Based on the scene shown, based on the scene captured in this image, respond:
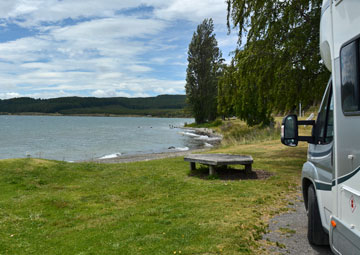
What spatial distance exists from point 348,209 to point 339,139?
71 cm

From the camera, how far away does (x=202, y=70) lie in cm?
6600

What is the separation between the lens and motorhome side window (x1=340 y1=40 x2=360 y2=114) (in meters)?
3.08

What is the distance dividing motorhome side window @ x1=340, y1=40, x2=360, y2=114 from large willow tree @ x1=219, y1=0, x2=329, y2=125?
822 centimetres

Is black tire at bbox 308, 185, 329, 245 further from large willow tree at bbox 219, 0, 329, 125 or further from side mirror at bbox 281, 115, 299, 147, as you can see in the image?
large willow tree at bbox 219, 0, 329, 125

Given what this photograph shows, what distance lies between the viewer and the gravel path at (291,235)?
4.72 meters

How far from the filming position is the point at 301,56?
38.0 feet

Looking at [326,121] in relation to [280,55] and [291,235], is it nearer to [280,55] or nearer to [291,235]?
[291,235]

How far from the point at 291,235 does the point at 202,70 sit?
204ft

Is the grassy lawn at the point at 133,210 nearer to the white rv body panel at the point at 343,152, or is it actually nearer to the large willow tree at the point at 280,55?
the white rv body panel at the point at 343,152

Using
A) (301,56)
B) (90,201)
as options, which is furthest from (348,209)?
(301,56)

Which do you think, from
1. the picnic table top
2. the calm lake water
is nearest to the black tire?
the picnic table top

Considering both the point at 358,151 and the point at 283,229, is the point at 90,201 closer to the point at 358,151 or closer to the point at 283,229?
the point at 283,229

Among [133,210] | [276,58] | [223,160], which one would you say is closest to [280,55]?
[276,58]

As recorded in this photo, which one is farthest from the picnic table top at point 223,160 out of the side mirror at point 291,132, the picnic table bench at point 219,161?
the side mirror at point 291,132
